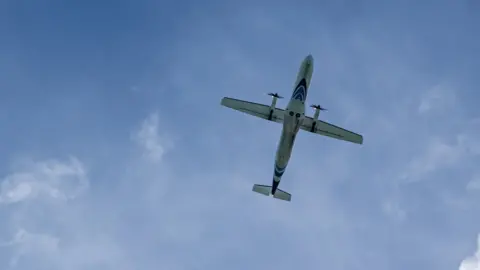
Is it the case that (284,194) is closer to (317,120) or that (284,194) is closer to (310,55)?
(317,120)

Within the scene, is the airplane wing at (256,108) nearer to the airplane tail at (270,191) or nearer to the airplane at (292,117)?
the airplane at (292,117)

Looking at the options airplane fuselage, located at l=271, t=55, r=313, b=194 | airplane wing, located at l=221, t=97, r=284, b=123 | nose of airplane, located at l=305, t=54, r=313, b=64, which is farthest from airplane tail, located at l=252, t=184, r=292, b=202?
nose of airplane, located at l=305, t=54, r=313, b=64

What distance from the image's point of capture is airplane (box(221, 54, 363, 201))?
3479 inches

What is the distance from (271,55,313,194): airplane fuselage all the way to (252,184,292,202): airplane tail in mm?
10358

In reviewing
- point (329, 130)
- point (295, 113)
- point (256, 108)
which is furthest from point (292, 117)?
point (329, 130)

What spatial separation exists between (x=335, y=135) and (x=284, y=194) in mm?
14055

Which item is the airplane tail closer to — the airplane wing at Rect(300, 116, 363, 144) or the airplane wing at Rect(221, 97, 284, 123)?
the airplane wing at Rect(300, 116, 363, 144)

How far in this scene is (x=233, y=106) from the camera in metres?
94.7

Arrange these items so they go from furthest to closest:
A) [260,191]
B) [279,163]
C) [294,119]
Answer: [260,191]
[279,163]
[294,119]

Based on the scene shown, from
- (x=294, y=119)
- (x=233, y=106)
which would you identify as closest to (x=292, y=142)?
(x=294, y=119)

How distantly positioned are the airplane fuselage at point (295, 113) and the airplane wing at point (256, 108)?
3.91m

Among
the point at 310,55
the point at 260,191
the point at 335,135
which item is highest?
the point at 310,55

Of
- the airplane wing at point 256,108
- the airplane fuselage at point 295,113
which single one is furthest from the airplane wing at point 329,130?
the airplane fuselage at point 295,113

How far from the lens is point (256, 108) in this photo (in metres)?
94.4
